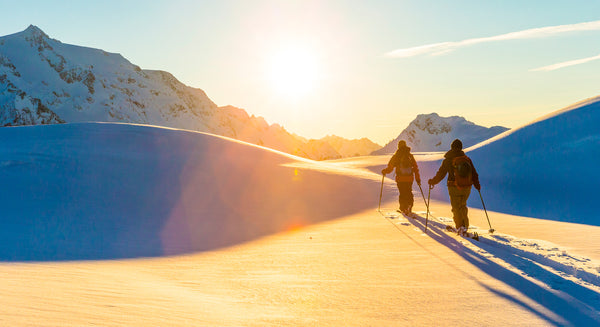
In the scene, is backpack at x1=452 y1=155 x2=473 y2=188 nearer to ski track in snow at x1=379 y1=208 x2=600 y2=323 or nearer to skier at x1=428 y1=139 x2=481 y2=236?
skier at x1=428 y1=139 x2=481 y2=236

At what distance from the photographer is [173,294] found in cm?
444

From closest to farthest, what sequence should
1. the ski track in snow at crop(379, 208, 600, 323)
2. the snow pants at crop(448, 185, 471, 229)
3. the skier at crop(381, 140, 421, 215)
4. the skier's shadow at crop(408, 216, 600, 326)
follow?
the skier's shadow at crop(408, 216, 600, 326) < the ski track in snow at crop(379, 208, 600, 323) < the snow pants at crop(448, 185, 471, 229) < the skier at crop(381, 140, 421, 215)

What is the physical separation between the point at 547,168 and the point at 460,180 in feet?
75.8

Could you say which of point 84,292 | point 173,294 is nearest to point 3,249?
point 84,292

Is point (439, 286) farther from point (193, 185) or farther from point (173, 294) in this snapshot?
point (193, 185)

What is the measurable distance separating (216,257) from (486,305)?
4.98 m

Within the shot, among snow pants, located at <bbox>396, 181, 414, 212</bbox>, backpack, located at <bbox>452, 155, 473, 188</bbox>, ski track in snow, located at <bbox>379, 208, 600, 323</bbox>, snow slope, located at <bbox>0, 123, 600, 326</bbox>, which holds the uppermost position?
backpack, located at <bbox>452, 155, 473, 188</bbox>

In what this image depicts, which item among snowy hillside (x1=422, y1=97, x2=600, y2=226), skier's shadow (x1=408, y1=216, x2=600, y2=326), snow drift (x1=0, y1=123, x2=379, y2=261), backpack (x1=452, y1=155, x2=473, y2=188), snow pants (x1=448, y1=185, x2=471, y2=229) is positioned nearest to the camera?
skier's shadow (x1=408, y1=216, x2=600, y2=326)

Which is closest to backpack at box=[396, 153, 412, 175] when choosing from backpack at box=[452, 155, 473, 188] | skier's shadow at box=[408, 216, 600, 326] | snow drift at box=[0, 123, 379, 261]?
snow drift at box=[0, 123, 379, 261]

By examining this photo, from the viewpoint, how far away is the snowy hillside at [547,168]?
22.6 meters

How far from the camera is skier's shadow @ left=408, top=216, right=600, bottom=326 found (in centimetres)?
366

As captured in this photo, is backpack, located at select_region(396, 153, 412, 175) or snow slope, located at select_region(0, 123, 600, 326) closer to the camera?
snow slope, located at select_region(0, 123, 600, 326)

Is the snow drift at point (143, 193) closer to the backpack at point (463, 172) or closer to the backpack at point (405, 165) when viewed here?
the backpack at point (405, 165)

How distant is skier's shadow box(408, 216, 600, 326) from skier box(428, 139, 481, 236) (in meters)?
1.64
